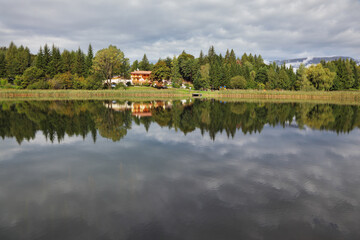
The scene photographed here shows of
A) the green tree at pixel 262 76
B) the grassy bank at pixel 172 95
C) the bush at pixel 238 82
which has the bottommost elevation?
the grassy bank at pixel 172 95

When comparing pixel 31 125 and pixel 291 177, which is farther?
pixel 31 125

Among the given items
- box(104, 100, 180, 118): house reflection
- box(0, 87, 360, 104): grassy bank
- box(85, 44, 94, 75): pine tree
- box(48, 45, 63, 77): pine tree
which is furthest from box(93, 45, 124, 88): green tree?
box(104, 100, 180, 118): house reflection

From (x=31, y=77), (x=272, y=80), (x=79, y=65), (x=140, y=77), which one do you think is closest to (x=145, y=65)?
(x=140, y=77)

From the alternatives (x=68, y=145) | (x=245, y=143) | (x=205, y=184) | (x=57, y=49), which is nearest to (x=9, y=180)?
(x=68, y=145)

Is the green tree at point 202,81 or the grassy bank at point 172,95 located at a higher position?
the green tree at point 202,81

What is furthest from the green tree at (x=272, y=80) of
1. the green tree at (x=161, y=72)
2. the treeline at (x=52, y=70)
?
the treeline at (x=52, y=70)

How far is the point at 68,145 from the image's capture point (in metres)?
15.5

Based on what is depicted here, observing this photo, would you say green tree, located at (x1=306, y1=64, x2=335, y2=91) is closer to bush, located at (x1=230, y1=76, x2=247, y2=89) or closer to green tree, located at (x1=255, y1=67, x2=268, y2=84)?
green tree, located at (x1=255, y1=67, x2=268, y2=84)

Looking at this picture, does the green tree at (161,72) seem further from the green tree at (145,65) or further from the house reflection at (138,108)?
the house reflection at (138,108)

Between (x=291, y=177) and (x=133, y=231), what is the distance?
716cm

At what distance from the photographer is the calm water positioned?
6.42 metres

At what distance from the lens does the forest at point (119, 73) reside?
86.5 metres

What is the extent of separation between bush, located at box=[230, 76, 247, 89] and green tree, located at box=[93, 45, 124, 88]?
146 ft

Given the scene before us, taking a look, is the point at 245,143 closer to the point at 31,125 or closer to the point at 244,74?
the point at 31,125
